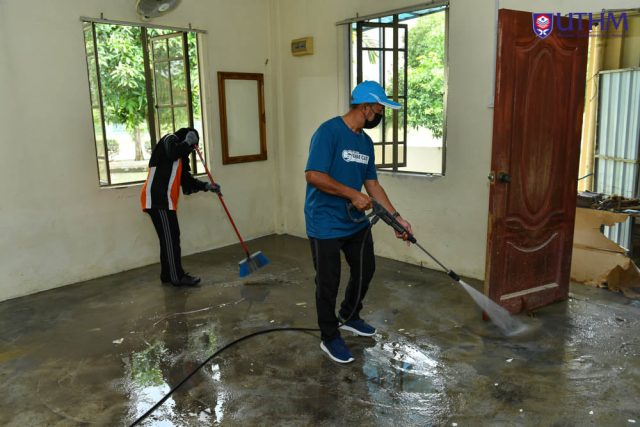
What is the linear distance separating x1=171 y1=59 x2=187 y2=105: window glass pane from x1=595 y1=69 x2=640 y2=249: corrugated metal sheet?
4387 mm

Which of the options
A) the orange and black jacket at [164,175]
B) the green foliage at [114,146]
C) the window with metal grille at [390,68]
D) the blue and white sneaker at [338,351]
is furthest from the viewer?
the green foliage at [114,146]

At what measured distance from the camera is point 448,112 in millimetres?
4141

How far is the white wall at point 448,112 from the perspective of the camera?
12.8 feet

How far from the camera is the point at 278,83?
18.3ft

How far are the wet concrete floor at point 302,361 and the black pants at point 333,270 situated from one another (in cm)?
24

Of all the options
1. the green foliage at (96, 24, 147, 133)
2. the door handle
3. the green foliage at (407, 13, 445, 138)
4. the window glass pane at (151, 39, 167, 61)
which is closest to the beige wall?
the window glass pane at (151, 39, 167, 61)

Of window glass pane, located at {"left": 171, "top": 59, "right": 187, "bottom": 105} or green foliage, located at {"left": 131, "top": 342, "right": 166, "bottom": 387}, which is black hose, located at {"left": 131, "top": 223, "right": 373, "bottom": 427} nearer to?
green foliage, located at {"left": 131, "top": 342, "right": 166, "bottom": 387}

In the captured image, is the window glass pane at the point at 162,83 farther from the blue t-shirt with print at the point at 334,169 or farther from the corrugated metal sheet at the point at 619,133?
the corrugated metal sheet at the point at 619,133

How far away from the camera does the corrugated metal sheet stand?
4922mm

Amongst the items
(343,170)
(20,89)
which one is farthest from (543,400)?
(20,89)

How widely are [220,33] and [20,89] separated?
2.01 meters

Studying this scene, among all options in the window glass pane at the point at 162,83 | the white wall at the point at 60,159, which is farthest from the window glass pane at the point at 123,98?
the white wall at the point at 60,159

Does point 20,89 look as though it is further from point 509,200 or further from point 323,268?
point 509,200

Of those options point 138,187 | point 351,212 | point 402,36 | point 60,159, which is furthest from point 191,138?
point 402,36
